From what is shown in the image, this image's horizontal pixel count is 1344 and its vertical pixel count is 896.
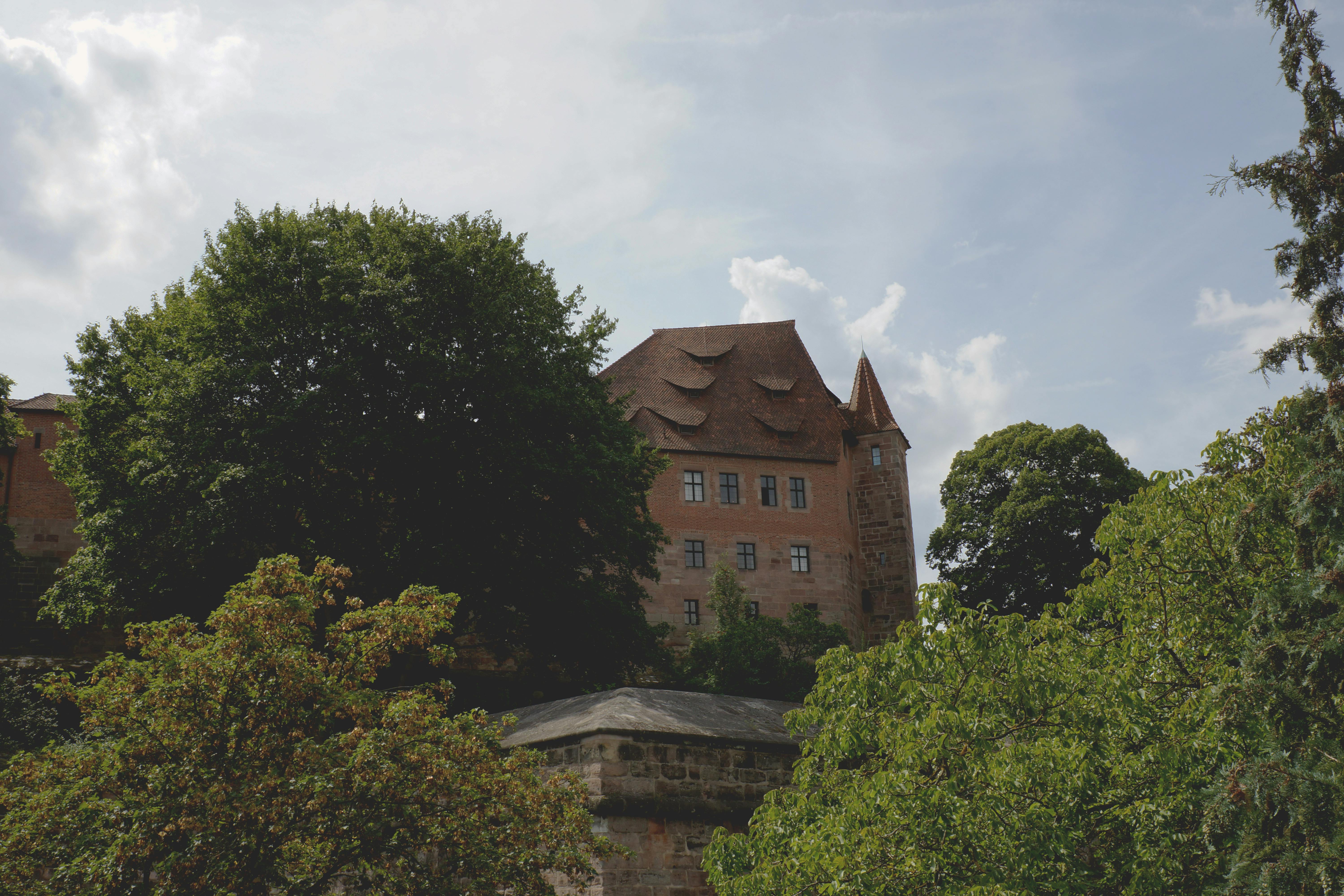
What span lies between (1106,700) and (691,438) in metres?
28.2

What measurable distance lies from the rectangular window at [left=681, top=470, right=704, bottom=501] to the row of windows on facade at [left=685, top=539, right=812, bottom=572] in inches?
58.7

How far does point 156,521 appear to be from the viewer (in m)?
19.9

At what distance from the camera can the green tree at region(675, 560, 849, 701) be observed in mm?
23031

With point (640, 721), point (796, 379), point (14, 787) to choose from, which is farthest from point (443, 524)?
point (796, 379)

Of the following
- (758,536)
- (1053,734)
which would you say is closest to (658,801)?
(1053,734)

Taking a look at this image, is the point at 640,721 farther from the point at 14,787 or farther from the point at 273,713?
the point at 14,787

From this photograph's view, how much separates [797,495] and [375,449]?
1943 cm

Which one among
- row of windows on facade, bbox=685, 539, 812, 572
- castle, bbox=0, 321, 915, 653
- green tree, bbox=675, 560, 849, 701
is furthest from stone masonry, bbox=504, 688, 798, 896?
row of windows on facade, bbox=685, 539, 812, 572

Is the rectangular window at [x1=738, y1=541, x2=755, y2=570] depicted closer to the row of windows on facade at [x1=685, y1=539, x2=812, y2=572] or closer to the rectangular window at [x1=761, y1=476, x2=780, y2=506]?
the row of windows on facade at [x1=685, y1=539, x2=812, y2=572]

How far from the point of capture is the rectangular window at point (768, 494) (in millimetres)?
36000

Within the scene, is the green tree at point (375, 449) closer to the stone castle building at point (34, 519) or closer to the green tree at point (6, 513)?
the green tree at point (6, 513)

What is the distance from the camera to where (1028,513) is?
112 ft

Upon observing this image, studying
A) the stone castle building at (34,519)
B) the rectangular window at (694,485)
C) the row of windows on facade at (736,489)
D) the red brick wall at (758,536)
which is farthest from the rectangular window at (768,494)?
the stone castle building at (34,519)

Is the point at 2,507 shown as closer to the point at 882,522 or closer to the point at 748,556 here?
the point at 748,556
